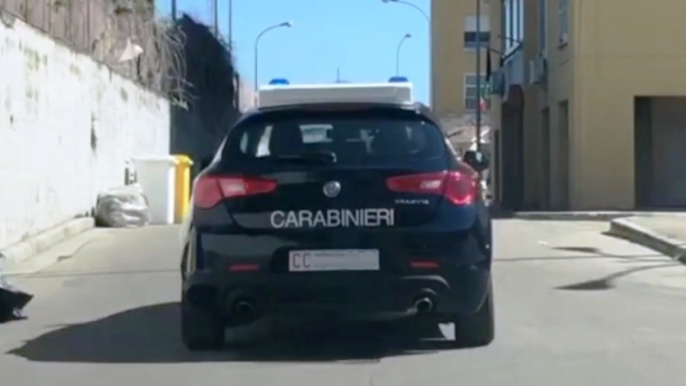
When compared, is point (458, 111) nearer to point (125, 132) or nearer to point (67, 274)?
point (125, 132)

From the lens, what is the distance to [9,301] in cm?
1173

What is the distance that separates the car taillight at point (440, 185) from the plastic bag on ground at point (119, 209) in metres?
14.8

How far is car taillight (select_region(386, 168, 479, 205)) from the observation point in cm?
925

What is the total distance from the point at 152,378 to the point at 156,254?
373 inches

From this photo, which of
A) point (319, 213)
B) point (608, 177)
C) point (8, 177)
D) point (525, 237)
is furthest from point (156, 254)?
point (608, 177)

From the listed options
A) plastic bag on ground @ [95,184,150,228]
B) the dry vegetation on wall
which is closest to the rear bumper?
the dry vegetation on wall

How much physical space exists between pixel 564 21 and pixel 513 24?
7923 millimetres

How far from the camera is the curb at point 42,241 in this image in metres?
16.7

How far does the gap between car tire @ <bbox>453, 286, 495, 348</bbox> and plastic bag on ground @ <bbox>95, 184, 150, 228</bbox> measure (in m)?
14.1

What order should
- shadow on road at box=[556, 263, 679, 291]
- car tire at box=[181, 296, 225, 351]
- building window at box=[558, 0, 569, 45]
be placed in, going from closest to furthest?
car tire at box=[181, 296, 225, 351] < shadow on road at box=[556, 263, 679, 291] < building window at box=[558, 0, 569, 45]

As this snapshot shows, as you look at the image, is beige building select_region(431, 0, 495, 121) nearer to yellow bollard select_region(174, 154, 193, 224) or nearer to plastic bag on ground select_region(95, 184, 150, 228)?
yellow bollard select_region(174, 154, 193, 224)

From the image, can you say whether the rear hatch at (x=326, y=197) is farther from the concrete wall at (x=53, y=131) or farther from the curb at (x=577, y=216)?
the curb at (x=577, y=216)

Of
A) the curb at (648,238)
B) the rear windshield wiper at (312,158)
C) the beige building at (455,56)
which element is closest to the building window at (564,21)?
the curb at (648,238)

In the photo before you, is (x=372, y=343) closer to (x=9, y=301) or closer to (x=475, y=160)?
(x=475, y=160)
